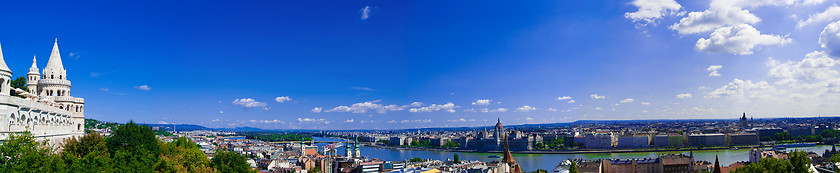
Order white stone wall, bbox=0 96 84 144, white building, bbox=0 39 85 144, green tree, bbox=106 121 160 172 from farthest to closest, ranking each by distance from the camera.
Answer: green tree, bbox=106 121 160 172, white building, bbox=0 39 85 144, white stone wall, bbox=0 96 84 144

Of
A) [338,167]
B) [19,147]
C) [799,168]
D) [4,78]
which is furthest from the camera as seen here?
[338,167]

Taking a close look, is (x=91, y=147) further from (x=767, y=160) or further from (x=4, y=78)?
(x=767, y=160)

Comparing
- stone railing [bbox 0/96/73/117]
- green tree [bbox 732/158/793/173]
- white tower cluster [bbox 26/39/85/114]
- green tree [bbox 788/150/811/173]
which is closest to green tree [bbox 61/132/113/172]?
stone railing [bbox 0/96/73/117]

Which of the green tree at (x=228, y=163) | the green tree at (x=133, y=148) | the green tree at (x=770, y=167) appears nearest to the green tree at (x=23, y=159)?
the green tree at (x=133, y=148)

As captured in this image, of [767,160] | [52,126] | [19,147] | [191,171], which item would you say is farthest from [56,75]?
[767,160]

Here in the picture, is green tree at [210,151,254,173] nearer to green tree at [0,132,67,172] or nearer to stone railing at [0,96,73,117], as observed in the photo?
stone railing at [0,96,73,117]
